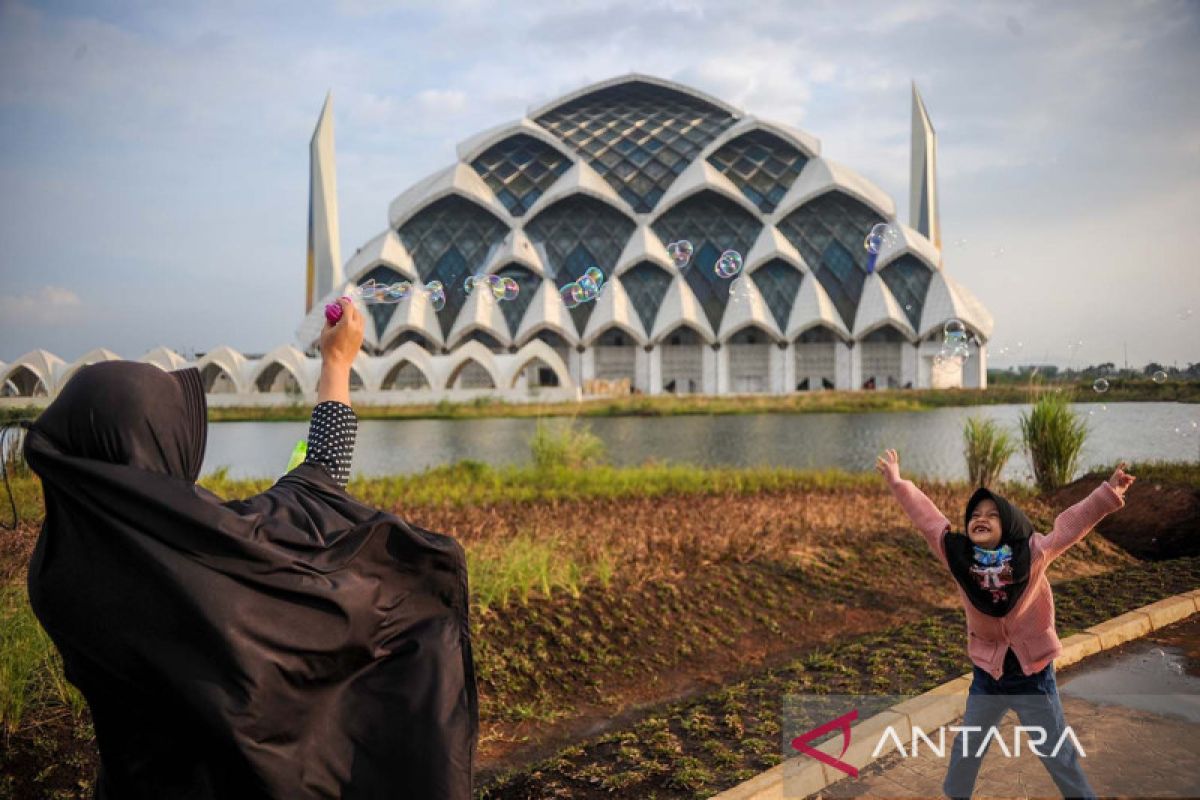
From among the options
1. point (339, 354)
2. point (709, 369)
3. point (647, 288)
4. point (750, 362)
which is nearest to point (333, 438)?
point (339, 354)

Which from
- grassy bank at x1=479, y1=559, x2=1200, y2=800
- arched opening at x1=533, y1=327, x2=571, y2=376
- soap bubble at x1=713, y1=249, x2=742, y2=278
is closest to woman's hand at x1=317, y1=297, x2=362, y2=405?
grassy bank at x1=479, y1=559, x2=1200, y2=800

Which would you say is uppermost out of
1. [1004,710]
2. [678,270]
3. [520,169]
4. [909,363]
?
[520,169]

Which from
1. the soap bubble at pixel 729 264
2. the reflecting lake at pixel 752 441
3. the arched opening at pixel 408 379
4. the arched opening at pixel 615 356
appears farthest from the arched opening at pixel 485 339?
the soap bubble at pixel 729 264

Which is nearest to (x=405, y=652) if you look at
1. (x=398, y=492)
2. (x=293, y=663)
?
(x=293, y=663)

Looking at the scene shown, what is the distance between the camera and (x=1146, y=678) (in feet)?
13.6

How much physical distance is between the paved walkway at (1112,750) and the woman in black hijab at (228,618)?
1972mm

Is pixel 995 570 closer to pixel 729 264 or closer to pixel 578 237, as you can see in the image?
pixel 729 264

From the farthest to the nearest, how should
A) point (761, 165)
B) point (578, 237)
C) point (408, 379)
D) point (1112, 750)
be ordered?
point (761, 165) → point (578, 237) → point (408, 379) → point (1112, 750)

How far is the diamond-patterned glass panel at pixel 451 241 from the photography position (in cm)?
5356

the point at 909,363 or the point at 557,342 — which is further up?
the point at 557,342

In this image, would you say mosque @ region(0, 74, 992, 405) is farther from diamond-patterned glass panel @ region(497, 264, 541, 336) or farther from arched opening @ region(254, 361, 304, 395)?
arched opening @ region(254, 361, 304, 395)

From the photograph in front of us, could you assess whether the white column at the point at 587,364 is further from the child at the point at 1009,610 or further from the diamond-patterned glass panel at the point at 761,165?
the child at the point at 1009,610

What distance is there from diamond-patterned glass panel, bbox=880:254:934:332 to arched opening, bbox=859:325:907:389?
1774mm

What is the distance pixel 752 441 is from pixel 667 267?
36.9 metres
